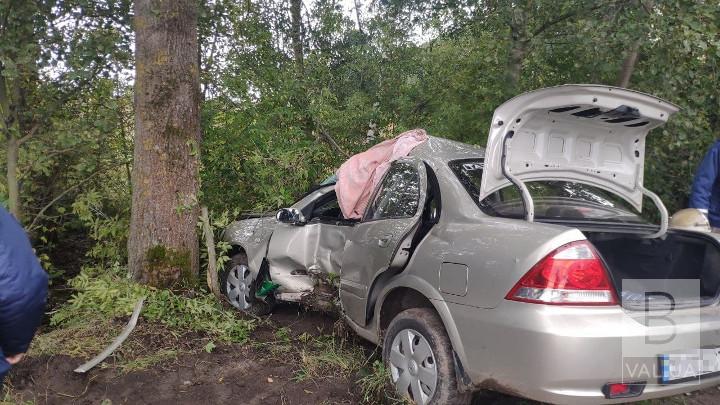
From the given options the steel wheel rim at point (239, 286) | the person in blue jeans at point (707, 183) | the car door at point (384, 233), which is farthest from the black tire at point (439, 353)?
the person in blue jeans at point (707, 183)

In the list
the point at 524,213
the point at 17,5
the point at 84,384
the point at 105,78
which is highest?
the point at 17,5

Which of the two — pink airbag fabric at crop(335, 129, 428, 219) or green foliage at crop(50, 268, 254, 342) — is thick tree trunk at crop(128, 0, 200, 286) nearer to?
green foliage at crop(50, 268, 254, 342)

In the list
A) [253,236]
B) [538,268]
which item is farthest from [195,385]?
[538,268]

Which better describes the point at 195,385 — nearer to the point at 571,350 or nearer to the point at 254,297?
the point at 254,297

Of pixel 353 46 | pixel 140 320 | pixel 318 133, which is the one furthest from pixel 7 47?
pixel 353 46

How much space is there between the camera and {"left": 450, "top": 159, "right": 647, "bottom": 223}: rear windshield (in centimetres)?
321

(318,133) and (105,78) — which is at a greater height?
(105,78)

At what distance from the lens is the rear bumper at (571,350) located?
94.8 inches

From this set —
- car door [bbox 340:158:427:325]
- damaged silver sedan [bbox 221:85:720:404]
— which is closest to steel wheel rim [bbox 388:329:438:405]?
damaged silver sedan [bbox 221:85:720:404]

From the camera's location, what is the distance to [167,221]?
4.93 meters

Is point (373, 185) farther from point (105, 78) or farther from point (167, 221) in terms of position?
point (105, 78)

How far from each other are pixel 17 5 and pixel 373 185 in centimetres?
436

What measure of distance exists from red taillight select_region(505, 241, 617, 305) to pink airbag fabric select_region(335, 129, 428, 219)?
1.95 metres

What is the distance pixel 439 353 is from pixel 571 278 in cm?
86
